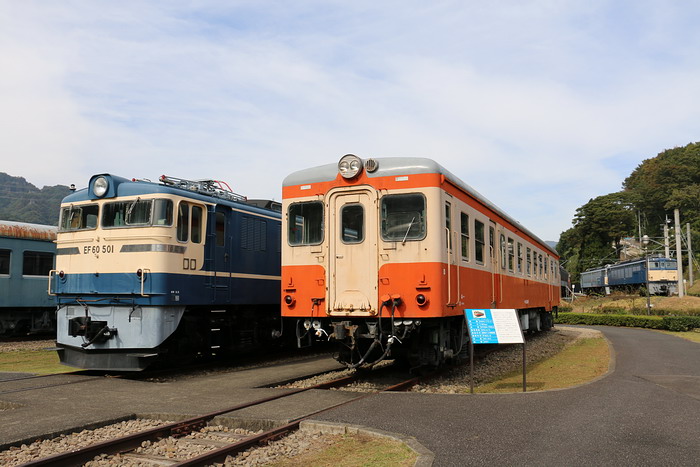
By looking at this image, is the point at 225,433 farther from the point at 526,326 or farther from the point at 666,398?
the point at 526,326

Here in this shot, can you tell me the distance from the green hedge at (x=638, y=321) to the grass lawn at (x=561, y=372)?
594 inches

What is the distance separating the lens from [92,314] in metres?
11.1

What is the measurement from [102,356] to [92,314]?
848 millimetres

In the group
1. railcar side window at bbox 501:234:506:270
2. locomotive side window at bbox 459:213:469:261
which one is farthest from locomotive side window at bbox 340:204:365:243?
railcar side window at bbox 501:234:506:270

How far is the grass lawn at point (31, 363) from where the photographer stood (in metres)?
12.2

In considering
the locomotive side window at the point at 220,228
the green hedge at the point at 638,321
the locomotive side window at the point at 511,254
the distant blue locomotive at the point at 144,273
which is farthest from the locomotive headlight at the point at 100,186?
the green hedge at the point at 638,321

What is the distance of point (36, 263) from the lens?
19031 mm

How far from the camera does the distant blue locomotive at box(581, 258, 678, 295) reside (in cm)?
5122

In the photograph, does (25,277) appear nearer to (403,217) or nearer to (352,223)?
(352,223)

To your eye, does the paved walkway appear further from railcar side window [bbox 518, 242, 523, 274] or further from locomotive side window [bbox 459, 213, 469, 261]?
railcar side window [bbox 518, 242, 523, 274]

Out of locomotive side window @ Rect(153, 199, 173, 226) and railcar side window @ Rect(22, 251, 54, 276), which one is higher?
locomotive side window @ Rect(153, 199, 173, 226)

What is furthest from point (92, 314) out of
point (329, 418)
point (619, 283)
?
point (619, 283)

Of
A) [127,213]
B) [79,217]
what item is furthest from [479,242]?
[79,217]

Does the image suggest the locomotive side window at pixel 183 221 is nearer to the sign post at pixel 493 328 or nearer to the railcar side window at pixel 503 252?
the sign post at pixel 493 328
